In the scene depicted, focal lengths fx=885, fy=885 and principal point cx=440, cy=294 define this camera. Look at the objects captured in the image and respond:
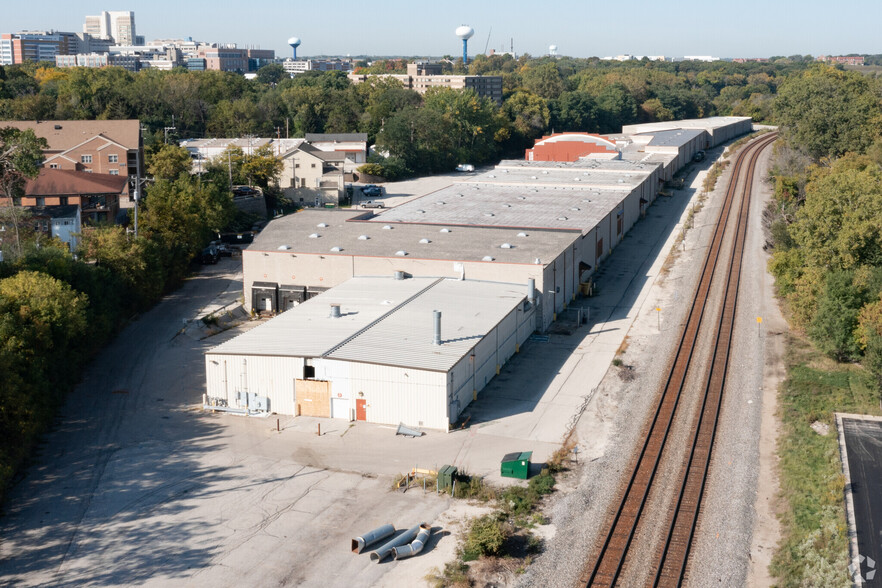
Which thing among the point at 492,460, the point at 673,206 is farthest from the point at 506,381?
the point at 673,206

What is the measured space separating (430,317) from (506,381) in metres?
3.51

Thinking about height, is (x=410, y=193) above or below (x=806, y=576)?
above

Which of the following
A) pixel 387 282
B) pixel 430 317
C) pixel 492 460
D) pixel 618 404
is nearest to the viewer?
pixel 492 460

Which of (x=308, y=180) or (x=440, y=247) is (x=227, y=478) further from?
(x=308, y=180)

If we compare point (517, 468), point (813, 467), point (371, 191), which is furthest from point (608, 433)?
point (371, 191)

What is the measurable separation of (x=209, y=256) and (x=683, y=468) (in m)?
33.5

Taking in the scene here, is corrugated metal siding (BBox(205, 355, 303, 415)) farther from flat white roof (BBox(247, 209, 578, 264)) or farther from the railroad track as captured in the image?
flat white roof (BBox(247, 209, 578, 264))

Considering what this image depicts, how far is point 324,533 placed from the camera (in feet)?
67.9

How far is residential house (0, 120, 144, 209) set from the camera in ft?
209

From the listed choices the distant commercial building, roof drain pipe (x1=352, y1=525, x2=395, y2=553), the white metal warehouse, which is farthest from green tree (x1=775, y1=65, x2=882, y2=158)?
the distant commercial building

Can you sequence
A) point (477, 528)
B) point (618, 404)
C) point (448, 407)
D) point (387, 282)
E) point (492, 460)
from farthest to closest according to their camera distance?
1. point (387, 282)
2. point (618, 404)
3. point (448, 407)
4. point (492, 460)
5. point (477, 528)

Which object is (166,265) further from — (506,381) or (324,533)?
(324,533)

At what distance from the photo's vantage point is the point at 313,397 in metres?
27.6

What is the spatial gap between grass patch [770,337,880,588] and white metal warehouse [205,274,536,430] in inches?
377
